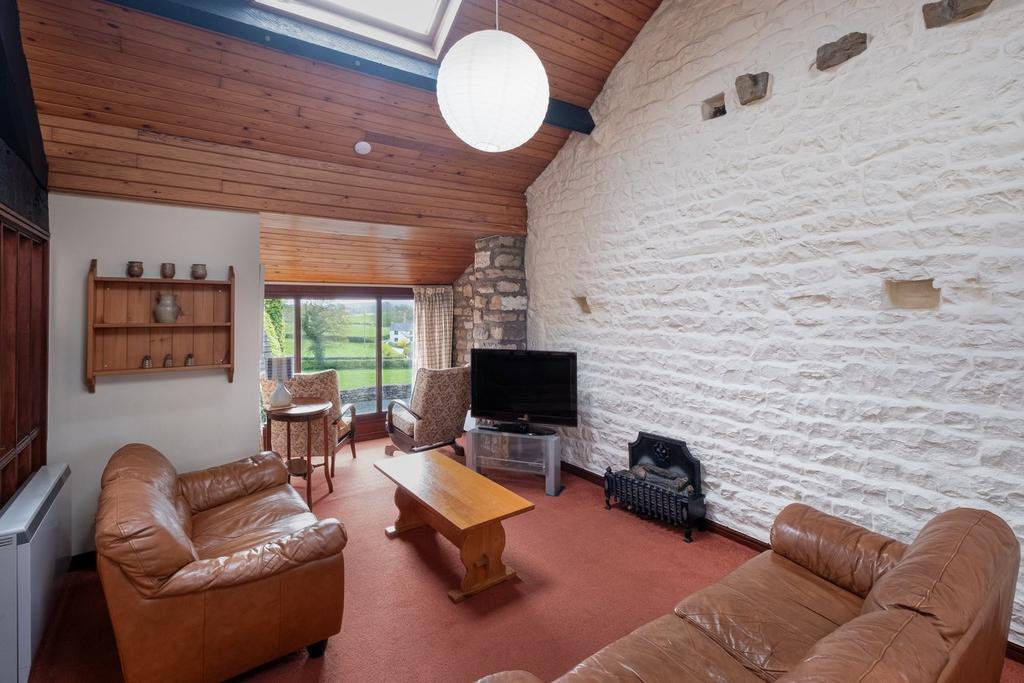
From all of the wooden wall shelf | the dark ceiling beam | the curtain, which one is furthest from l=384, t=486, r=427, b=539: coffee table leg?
the curtain

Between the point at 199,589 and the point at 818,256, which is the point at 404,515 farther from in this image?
the point at 818,256

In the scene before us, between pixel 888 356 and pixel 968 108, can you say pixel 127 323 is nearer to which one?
pixel 888 356

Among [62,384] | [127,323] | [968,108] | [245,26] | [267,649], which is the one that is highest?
[245,26]

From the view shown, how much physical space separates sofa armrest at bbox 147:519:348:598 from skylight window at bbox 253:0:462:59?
2.78 metres

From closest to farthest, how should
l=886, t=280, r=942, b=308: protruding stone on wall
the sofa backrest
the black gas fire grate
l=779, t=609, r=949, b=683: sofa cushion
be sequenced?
l=779, t=609, r=949, b=683: sofa cushion
the sofa backrest
l=886, t=280, r=942, b=308: protruding stone on wall
the black gas fire grate

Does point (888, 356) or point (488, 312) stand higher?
point (488, 312)

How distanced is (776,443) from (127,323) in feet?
13.2

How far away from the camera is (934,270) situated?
7.31 feet

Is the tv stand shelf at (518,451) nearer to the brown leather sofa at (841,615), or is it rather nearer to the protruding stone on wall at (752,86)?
the brown leather sofa at (841,615)

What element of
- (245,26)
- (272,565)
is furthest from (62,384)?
(245,26)

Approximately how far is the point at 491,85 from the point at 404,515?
105 inches

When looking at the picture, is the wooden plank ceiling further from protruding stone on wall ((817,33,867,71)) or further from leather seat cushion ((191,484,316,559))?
leather seat cushion ((191,484,316,559))

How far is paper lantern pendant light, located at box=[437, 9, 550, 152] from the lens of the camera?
1731 millimetres

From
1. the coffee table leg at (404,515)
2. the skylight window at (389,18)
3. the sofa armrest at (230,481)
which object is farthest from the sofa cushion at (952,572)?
the skylight window at (389,18)
